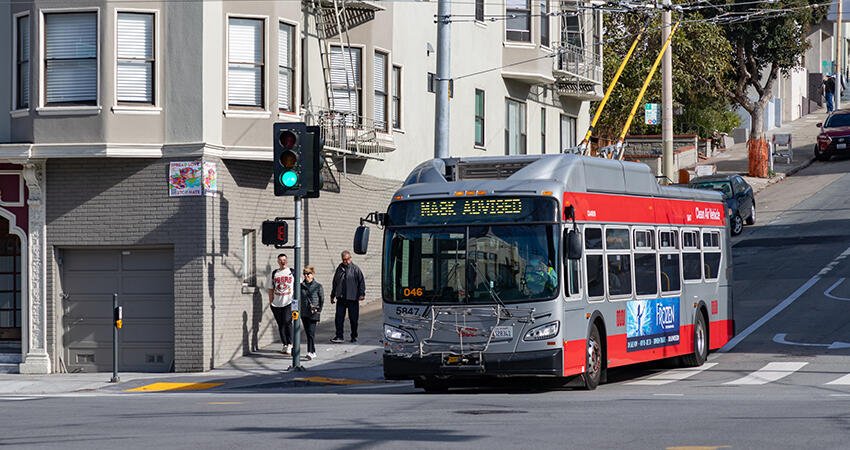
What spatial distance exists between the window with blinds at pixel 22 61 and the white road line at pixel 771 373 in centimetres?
1401

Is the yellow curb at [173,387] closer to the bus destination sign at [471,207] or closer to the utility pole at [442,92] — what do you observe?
the utility pole at [442,92]

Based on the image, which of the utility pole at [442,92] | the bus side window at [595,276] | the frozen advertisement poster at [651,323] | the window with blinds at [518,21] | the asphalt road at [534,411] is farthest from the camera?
the window with blinds at [518,21]

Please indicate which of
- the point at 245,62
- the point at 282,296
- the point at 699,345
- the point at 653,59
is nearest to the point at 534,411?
the point at 699,345

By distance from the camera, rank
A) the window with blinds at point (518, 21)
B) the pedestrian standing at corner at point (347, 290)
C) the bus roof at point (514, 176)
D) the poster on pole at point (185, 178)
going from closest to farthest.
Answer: the bus roof at point (514, 176)
the poster on pole at point (185, 178)
the pedestrian standing at corner at point (347, 290)
the window with blinds at point (518, 21)

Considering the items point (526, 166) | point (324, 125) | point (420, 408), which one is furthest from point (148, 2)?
point (420, 408)

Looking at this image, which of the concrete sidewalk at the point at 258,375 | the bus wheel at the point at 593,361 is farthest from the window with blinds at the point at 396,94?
the bus wheel at the point at 593,361

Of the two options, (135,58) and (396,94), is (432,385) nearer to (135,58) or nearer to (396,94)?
(135,58)

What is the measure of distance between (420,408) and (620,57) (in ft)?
129

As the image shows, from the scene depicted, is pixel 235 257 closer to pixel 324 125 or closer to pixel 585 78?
pixel 324 125

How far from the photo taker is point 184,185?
25297 mm

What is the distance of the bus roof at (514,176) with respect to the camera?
18.4 metres

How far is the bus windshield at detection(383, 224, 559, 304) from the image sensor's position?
18.0 metres

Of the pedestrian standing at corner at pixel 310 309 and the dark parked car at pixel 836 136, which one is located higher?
the dark parked car at pixel 836 136

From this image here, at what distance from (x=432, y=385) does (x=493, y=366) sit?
1907mm
